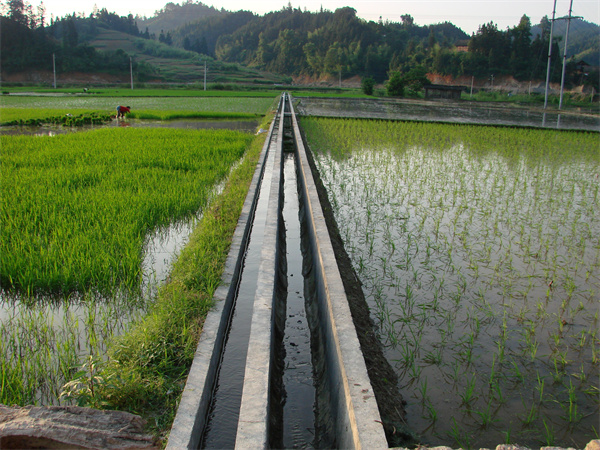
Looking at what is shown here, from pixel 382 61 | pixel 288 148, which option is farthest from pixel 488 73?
pixel 288 148

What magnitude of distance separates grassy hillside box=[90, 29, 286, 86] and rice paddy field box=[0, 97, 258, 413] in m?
54.2

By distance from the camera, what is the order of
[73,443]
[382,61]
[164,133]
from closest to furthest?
[73,443]
[164,133]
[382,61]

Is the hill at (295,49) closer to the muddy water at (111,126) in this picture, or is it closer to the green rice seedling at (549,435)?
the muddy water at (111,126)

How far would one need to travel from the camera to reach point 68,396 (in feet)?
6.39

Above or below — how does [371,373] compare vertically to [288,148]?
below

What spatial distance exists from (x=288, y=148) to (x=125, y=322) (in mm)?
8727

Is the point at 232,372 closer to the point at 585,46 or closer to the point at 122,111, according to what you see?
the point at 122,111

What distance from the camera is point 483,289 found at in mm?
3352

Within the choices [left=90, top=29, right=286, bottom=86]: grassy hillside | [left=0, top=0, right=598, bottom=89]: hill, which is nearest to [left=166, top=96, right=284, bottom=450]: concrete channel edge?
[left=0, top=0, right=598, bottom=89]: hill

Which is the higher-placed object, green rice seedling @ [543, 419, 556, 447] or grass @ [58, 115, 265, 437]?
grass @ [58, 115, 265, 437]

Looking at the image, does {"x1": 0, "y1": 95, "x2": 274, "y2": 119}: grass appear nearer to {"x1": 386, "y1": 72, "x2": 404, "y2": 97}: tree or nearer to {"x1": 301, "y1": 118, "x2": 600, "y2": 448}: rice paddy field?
{"x1": 301, "y1": 118, "x2": 600, "y2": 448}: rice paddy field

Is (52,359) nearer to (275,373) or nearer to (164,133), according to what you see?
(275,373)

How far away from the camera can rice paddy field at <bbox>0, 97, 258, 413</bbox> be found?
222cm

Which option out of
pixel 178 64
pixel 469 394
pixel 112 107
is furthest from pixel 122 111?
pixel 178 64
